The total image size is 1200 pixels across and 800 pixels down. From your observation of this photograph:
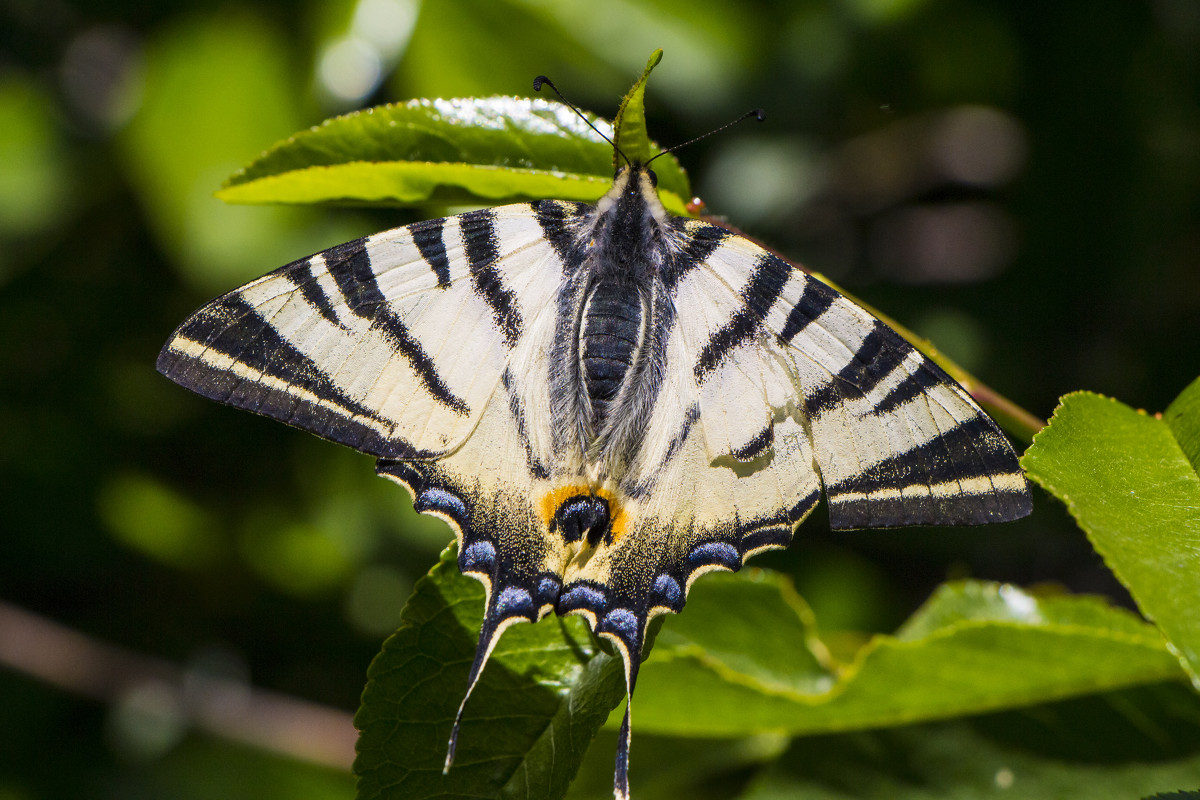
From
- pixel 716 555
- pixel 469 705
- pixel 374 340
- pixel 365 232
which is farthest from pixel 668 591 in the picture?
pixel 365 232

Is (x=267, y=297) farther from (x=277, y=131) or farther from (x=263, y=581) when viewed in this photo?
(x=263, y=581)

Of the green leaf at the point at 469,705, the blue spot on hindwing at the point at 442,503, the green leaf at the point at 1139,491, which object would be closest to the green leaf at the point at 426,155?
the blue spot on hindwing at the point at 442,503

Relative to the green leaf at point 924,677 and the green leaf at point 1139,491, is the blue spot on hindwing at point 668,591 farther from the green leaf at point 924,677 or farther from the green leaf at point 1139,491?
the green leaf at point 1139,491

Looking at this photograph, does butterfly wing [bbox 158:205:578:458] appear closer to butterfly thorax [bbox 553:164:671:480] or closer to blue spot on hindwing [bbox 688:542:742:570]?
butterfly thorax [bbox 553:164:671:480]

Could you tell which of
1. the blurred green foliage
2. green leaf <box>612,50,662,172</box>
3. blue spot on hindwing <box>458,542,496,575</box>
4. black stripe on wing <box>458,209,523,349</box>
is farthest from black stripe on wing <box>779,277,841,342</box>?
the blurred green foliage

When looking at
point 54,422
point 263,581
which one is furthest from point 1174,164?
point 54,422
